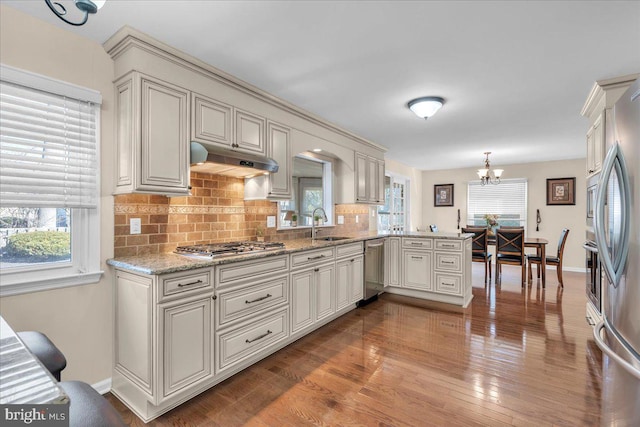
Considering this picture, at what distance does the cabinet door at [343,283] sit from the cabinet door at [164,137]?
1.91m

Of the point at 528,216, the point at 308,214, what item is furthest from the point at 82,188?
the point at 528,216

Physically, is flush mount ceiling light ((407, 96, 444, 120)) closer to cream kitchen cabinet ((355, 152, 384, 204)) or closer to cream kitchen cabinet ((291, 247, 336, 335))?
cream kitchen cabinet ((355, 152, 384, 204))

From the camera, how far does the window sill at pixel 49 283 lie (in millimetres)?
1731

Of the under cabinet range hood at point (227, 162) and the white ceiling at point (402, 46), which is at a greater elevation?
the white ceiling at point (402, 46)

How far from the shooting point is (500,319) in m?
3.53

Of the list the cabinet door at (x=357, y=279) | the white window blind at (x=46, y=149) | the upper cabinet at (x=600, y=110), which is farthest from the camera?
the cabinet door at (x=357, y=279)

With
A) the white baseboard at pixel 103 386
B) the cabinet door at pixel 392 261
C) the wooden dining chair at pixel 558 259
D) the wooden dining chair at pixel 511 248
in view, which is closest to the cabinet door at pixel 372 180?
the cabinet door at pixel 392 261

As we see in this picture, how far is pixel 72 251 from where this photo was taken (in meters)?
2.02

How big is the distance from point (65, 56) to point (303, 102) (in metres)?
1.94

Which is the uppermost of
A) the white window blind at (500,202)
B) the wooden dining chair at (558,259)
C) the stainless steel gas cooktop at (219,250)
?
the white window blind at (500,202)

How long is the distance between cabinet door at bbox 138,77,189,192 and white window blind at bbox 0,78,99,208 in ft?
1.17

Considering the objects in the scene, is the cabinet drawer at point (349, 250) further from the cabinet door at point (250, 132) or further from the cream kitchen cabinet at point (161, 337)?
the cream kitchen cabinet at point (161, 337)

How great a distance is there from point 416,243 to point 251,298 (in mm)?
2697

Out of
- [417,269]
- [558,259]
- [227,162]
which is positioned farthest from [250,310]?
[558,259]
